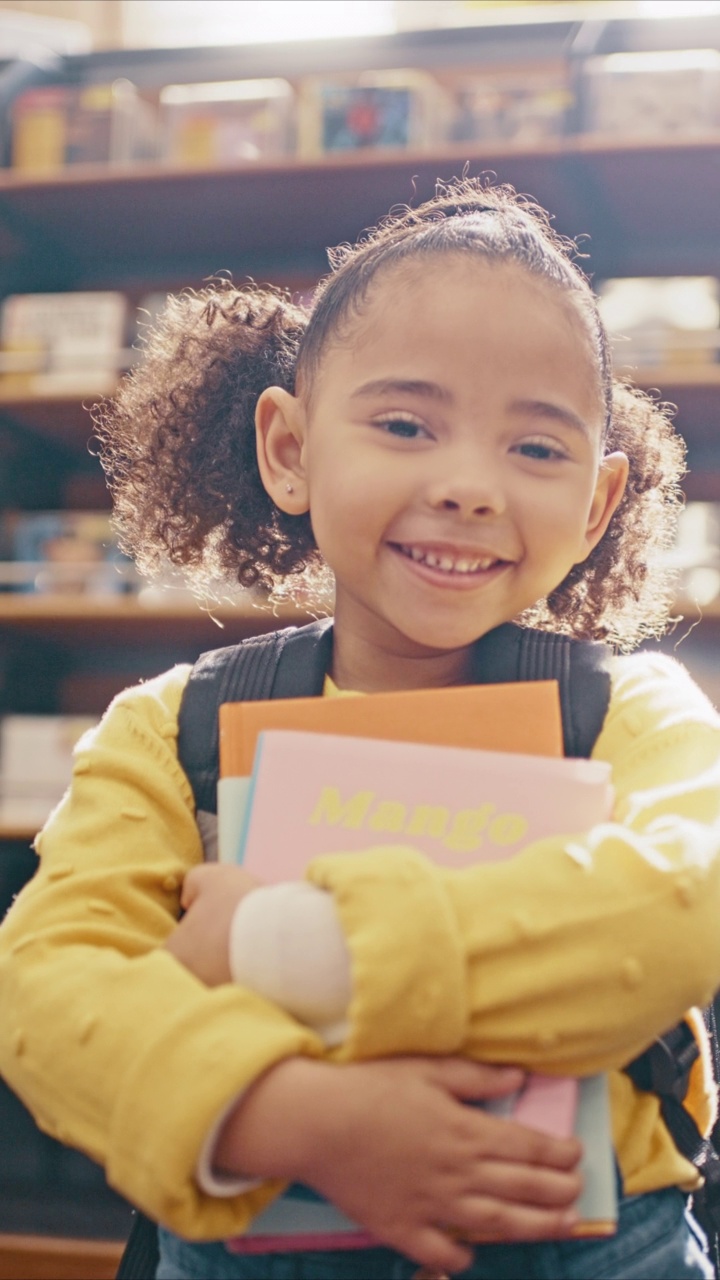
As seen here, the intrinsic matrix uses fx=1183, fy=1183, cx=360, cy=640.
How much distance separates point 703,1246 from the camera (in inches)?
28.2

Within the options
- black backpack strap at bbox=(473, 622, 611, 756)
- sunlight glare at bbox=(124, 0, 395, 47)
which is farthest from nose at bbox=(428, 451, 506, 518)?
sunlight glare at bbox=(124, 0, 395, 47)

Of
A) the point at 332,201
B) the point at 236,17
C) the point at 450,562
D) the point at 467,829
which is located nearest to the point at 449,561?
the point at 450,562

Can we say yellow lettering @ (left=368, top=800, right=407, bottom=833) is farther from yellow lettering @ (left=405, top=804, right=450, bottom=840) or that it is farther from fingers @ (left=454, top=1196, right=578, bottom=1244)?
fingers @ (left=454, top=1196, right=578, bottom=1244)

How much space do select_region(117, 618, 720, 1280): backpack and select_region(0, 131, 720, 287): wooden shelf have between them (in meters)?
1.77

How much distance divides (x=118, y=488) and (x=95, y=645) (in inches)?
69.3

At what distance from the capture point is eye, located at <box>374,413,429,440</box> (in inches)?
30.5

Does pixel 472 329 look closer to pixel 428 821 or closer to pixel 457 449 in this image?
pixel 457 449

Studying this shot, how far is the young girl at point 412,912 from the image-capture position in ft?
1.78

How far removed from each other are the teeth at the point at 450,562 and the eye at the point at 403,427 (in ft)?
0.24

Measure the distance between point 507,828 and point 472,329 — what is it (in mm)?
328

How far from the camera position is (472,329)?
2.51 ft

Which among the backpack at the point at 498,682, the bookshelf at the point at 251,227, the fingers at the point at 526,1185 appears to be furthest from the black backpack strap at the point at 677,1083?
the bookshelf at the point at 251,227

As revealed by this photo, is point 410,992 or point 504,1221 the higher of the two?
point 410,992

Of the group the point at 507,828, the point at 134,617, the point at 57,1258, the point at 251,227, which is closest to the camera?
the point at 507,828
